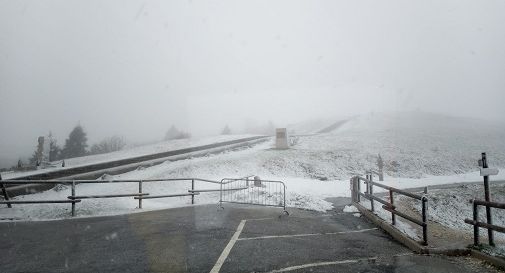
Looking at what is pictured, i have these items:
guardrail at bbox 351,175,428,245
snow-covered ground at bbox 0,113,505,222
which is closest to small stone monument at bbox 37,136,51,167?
snow-covered ground at bbox 0,113,505,222

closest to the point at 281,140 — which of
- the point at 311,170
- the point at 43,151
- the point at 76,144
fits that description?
the point at 311,170

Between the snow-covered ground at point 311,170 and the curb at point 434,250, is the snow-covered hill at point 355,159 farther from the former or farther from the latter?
the curb at point 434,250

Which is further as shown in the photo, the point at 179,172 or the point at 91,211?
the point at 179,172

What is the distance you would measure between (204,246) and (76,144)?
70724mm

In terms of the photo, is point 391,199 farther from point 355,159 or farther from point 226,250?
point 355,159

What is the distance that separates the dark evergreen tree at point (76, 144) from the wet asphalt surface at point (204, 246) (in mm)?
63821

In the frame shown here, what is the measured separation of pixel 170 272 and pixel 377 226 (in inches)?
300

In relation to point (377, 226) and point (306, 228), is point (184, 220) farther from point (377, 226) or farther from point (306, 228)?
point (377, 226)

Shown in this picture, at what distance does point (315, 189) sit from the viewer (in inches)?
921

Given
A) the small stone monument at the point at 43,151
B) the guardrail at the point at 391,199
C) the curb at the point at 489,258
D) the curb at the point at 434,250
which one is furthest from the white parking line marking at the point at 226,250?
the small stone monument at the point at 43,151

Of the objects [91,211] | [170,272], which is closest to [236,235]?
[170,272]

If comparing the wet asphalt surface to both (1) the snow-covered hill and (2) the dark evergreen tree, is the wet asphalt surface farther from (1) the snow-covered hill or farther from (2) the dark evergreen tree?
(2) the dark evergreen tree

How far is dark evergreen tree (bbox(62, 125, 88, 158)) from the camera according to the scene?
6825cm

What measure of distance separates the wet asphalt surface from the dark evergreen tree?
63.8m
